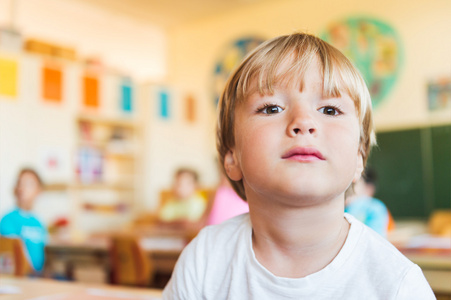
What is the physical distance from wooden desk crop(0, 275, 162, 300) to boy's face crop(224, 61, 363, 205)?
0.59 m

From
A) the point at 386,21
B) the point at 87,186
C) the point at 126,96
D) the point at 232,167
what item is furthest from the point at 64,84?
the point at 232,167

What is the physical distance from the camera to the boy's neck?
28.2 inches

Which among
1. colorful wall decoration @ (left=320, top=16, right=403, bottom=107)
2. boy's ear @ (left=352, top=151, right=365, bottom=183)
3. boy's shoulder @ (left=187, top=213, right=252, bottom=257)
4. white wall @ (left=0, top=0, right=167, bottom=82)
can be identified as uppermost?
white wall @ (left=0, top=0, right=167, bottom=82)

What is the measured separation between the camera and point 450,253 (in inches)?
95.3

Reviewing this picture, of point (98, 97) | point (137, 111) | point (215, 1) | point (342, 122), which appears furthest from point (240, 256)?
point (215, 1)

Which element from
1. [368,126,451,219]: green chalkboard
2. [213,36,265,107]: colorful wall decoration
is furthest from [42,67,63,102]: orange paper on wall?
[368,126,451,219]: green chalkboard

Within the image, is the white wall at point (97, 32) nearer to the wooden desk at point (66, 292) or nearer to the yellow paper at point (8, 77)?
the yellow paper at point (8, 77)

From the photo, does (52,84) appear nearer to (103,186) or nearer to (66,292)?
(103,186)

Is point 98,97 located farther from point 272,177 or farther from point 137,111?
point 272,177

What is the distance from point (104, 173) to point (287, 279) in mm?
6405

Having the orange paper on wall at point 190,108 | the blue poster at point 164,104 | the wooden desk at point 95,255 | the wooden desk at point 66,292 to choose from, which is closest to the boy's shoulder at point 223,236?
the wooden desk at point 66,292

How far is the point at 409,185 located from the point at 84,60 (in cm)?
439

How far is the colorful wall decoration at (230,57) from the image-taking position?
7.20 metres

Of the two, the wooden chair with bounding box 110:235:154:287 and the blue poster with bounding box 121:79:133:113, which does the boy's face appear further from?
the blue poster with bounding box 121:79:133:113
